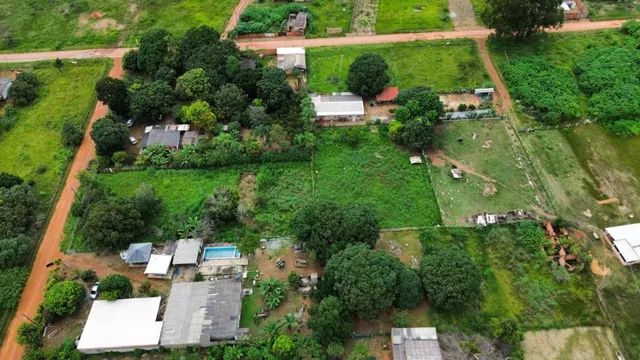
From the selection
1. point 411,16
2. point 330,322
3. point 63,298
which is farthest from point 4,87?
point 411,16

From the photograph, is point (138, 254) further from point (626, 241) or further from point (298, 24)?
point (626, 241)

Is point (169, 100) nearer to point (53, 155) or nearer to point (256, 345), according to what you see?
point (53, 155)

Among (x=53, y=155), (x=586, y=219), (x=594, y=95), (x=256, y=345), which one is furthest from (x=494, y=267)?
(x=53, y=155)

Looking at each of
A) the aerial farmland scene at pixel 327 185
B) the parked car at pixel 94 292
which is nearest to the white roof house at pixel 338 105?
the aerial farmland scene at pixel 327 185

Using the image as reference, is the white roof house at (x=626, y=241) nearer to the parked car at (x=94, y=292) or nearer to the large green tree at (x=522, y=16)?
the large green tree at (x=522, y=16)

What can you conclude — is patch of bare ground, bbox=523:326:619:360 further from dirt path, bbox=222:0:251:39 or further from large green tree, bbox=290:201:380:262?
dirt path, bbox=222:0:251:39

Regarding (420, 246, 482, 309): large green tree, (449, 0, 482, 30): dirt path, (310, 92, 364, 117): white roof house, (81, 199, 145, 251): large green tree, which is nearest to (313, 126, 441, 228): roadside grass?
(310, 92, 364, 117): white roof house
